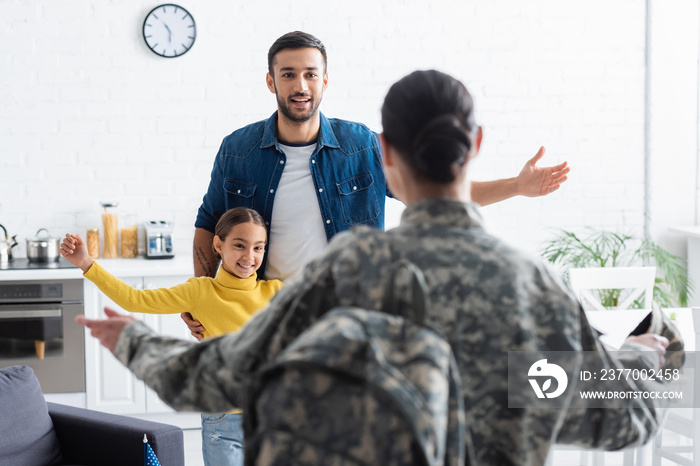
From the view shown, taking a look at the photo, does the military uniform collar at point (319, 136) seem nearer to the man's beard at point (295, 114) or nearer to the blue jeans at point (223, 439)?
the man's beard at point (295, 114)

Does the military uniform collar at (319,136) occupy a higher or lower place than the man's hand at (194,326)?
higher

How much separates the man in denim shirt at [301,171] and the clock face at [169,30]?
2502 mm

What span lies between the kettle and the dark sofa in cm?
184

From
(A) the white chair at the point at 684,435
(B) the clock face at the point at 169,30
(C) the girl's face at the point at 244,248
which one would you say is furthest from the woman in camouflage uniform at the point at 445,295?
(B) the clock face at the point at 169,30

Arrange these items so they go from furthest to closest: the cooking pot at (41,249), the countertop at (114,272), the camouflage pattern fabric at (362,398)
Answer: the cooking pot at (41,249) < the countertop at (114,272) < the camouflage pattern fabric at (362,398)

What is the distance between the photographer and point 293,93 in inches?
91.0

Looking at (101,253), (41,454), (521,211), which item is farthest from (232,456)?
(521,211)

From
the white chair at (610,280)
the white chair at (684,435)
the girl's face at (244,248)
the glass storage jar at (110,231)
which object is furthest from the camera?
the glass storage jar at (110,231)

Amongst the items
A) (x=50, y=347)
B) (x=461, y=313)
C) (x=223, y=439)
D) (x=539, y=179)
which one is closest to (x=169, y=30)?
(x=50, y=347)

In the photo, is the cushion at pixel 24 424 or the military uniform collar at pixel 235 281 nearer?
the military uniform collar at pixel 235 281

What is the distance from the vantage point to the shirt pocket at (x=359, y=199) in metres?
2.39

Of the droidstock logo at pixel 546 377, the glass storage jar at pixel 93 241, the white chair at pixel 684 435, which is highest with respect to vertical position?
the glass storage jar at pixel 93 241

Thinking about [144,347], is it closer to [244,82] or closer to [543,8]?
[244,82]

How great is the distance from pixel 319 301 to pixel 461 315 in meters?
0.20
